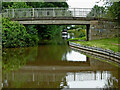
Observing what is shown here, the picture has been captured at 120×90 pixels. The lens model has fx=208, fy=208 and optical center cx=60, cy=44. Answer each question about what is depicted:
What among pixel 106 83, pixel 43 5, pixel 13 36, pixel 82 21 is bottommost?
pixel 106 83

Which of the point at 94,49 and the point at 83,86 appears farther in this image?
the point at 94,49

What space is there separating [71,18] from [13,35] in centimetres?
655

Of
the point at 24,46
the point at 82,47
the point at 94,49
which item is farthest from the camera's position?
the point at 24,46

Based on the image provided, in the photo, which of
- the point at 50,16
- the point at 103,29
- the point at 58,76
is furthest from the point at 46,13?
the point at 58,76

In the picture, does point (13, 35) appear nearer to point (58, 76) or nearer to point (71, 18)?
point (71, 18)

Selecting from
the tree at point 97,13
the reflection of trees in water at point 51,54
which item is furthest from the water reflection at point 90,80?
the tree at point 97,13

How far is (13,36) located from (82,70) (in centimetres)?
1133

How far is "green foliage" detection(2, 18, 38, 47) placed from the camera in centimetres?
2028

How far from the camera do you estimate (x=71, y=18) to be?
22.7 metres

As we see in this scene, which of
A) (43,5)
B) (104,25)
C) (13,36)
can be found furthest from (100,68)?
(43,5)

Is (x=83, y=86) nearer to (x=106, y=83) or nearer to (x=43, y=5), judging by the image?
(x=106, y=83)

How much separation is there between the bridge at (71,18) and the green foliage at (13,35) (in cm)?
146

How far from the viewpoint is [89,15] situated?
23.8 meters

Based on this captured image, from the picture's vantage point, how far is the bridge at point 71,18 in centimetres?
2259
